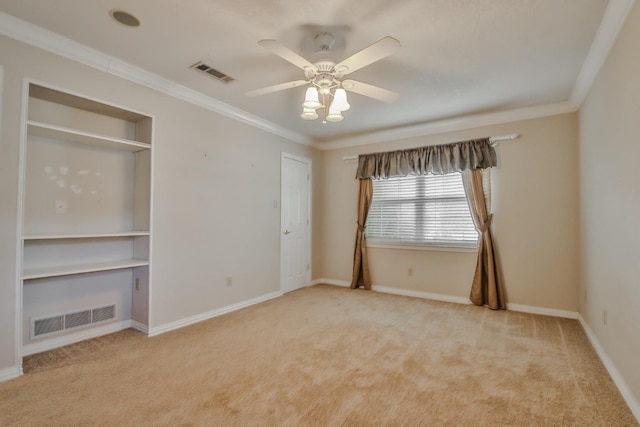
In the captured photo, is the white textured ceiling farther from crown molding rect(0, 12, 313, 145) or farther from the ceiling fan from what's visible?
the ceiling fan

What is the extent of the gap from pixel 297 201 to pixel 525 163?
324 cm

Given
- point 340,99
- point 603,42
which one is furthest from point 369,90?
point 603,42

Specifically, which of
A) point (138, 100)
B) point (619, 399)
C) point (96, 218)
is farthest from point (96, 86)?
point (619, 399)

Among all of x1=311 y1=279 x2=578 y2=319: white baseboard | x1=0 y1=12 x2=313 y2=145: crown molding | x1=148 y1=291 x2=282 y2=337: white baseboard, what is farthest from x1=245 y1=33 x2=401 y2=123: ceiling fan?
x1=311 y1=279 x2=578 y2=319: white baseboard

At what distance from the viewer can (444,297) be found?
14.5 ft

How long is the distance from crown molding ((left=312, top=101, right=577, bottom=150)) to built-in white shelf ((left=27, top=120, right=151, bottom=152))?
3025 millimetres

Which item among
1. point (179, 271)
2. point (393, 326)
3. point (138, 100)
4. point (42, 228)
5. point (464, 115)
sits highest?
point (464, 115)

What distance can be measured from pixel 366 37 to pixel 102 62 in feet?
7.56

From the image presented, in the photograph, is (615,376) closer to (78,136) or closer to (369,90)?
(369,90)

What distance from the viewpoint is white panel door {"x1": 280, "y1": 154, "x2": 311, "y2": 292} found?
15.8 feet

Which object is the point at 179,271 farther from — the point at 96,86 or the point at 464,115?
the point at 464,115

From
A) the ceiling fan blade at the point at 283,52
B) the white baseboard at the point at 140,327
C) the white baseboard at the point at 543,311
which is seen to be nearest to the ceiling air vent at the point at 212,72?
the ceiling fan blade at the point at 283,52

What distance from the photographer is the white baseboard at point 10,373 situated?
7.09 feet

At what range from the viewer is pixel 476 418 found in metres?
1.81
